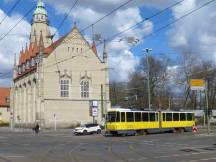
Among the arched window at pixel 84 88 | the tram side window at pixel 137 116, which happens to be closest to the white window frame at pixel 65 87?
the arched window at pixel 84 88

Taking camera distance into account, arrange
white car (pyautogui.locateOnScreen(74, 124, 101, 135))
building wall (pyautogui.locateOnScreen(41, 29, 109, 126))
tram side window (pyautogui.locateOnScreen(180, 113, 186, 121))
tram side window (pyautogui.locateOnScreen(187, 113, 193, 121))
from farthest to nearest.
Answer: building wall (pyautogui.locateOnScreen(41, 29, 109, 126)) < white car (pyautogui.locateOnScreen(74, 124, 101, 135)) < tram side window (pyautogui.locateOnScreen(187, 113, 193, 121)) < tram side window (pyautogui.locateOnScreen(180, 113, 186, 121))

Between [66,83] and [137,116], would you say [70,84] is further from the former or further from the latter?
[137,116]

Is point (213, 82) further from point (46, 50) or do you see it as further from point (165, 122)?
point (165, 122)

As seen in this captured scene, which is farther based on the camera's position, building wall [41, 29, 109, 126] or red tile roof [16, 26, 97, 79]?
red tile roof [16, 26, 97, 79]

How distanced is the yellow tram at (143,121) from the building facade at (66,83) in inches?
1186

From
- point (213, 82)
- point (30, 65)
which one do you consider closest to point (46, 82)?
point (30, 65)

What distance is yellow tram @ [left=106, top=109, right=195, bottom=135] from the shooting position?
48.8 meters

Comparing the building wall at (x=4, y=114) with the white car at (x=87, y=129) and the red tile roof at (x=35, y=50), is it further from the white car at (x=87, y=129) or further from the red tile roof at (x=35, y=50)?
the white car at (x=87, y=129)

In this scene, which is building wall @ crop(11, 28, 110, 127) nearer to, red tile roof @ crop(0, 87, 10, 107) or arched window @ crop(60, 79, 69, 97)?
arched window @ crop(60, 79, 69, 97)

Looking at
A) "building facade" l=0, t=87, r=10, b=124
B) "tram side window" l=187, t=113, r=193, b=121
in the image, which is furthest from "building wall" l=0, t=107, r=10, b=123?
"tram side window" l=187, t=113, r=193, b=121

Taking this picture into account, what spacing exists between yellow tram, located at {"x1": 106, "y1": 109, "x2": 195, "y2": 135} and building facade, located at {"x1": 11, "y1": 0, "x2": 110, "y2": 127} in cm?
3012

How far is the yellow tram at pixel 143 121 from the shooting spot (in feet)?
160

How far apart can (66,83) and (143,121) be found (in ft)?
137

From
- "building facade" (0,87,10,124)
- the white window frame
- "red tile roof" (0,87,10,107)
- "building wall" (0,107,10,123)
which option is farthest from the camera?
"red tile roof" (0,87,10,107)
